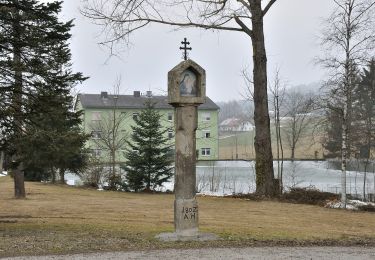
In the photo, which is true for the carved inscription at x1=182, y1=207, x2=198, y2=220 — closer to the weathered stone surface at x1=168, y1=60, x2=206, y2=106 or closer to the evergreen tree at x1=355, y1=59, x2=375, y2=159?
the weathered stone surface at x1=168, y1=60, x2=206, y2=106

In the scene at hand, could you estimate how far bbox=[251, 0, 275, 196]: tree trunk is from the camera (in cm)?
2311

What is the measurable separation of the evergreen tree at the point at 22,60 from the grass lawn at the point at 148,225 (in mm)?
2505

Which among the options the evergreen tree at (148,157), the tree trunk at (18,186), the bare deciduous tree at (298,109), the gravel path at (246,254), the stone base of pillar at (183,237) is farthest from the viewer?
the evergreen tree at (148,157)

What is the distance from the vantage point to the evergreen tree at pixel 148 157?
1291 inches

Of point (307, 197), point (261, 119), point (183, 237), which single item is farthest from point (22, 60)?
point (307, 197)

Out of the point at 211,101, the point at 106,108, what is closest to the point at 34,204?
the point at 106,108

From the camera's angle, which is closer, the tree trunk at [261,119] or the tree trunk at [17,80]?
the tree trunk at [17,80]

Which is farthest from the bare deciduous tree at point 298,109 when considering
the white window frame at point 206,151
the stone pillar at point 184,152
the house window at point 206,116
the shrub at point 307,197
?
the stone pillar at point 184,152

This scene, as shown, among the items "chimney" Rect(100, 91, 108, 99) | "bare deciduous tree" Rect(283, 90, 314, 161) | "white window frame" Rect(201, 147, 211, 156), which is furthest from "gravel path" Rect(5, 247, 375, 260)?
"chimney" Rect(100, 91, 108, 99)

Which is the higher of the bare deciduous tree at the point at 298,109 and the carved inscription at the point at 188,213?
the bare deciduous tree at the point at 298,109

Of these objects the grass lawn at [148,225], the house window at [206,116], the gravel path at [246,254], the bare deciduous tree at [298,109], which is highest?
the house window at [206,116]

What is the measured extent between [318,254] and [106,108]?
6868 cm

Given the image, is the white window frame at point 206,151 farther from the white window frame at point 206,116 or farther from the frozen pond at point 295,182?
the frozen pond at point 295,182

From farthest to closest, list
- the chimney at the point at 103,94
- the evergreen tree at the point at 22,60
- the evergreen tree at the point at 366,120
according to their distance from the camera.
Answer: the chimney at the point at 103,94
the evergreen tree at the point at 366,120
the evergreen tree at the point at 22,60
